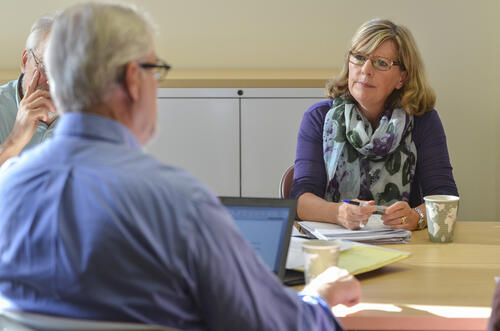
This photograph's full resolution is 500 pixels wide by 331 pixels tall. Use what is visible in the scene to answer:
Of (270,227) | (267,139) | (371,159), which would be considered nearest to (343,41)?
(267,139)

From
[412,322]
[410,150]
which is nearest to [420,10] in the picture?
[410,150]

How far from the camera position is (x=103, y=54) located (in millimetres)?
1034

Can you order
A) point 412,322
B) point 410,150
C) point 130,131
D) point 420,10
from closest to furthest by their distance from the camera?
point 130,131 → point 412,322 → point 410,150 → point 420,10

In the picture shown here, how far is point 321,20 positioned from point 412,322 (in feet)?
9.84

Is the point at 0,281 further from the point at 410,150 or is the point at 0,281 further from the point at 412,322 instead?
the point at 410,150

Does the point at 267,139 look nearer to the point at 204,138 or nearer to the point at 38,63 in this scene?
Answer: the point at 204,138

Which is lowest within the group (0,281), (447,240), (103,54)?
(447,240)

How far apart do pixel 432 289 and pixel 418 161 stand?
1.01m

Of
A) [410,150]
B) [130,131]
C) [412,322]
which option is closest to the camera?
[130,131]

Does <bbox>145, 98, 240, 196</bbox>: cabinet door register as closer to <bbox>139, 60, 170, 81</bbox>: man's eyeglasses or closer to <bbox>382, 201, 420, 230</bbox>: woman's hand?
<bbox>382, 201, 420, 230</bbox>: woman's hand

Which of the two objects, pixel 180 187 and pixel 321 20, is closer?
pixel 180 187

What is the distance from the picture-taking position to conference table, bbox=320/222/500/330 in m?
1.34

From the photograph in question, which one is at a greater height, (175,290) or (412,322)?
(175,290)

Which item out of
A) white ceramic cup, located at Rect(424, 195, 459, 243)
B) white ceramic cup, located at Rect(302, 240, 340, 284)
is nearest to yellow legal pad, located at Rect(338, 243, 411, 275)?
white ceramic cup, located at Rect(302, 240, 340, 284)
